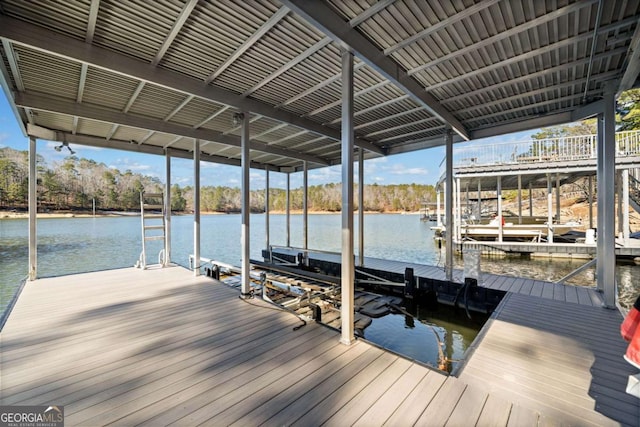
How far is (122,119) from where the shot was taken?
431cm

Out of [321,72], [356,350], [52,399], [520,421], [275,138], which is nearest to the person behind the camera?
[520,421]

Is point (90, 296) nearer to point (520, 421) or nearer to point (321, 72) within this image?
point (321, 72)

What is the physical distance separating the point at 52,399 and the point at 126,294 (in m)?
2.80

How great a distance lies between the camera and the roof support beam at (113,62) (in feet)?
7.34

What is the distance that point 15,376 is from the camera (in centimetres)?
208

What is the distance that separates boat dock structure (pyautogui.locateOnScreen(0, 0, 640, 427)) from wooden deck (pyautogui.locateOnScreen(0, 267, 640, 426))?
0.02 meters

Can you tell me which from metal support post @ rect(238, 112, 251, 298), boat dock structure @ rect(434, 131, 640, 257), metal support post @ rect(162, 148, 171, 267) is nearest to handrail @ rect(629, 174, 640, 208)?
boat dock structure @ rect(434, 131, 640, 257)

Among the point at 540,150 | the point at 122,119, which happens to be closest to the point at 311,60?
the point at 122,119

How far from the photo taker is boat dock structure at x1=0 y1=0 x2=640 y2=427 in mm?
1816

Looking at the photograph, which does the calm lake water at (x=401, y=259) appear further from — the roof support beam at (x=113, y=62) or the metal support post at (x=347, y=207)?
the roof support beam at (x=113, y=62)

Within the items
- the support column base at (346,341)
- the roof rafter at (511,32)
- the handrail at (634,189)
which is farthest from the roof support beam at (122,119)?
the handrail at (634,189)

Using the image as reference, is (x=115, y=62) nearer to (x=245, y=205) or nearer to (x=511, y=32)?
(x=245, y=205)

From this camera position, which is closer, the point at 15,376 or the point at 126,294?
the point at 15,376

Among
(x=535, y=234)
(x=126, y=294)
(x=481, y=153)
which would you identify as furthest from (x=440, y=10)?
(x=535, y=234)
